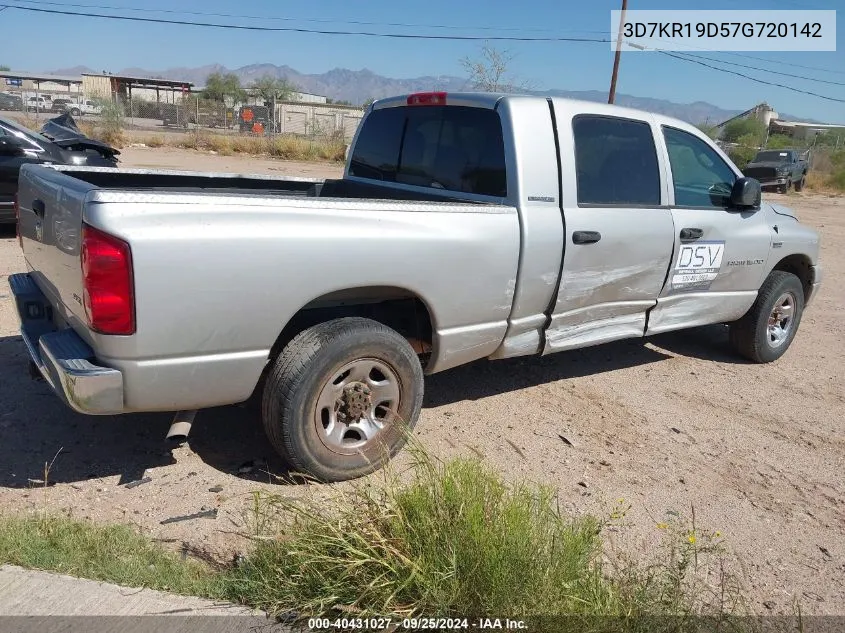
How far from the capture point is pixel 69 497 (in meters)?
3.53

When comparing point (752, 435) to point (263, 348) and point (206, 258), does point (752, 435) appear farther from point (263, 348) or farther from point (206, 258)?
point (206, 258)

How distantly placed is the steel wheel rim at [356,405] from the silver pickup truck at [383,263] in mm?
10

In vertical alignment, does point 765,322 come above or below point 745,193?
below

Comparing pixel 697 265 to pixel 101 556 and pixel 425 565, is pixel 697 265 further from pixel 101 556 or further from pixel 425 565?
pixel 101 556

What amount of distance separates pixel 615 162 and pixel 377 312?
1941mm

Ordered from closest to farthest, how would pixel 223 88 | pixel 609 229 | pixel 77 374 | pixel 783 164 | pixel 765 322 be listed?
pixel 77 374 < pixel 609 229 < pixel 765 322 < pixel 783 164 < pixel 223 88

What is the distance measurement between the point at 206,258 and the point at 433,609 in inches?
66.0

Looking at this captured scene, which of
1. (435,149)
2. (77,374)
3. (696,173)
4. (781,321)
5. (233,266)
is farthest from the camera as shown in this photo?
(781,321)

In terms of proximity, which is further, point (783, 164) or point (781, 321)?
point (783, 164)

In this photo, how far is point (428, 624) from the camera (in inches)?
99.0

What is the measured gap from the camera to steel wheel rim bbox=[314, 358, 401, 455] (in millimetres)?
3680

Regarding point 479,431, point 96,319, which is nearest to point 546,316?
point 479,431

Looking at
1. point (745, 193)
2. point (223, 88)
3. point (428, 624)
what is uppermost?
point (223, 88)

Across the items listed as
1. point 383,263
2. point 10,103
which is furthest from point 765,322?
point 10,103
